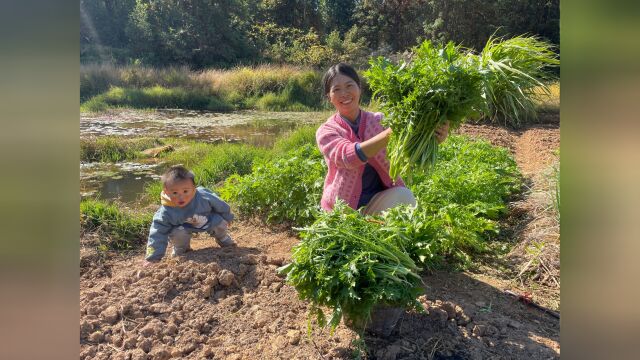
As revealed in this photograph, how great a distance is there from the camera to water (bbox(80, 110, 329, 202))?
7551mm

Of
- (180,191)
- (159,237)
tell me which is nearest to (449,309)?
(180,191)

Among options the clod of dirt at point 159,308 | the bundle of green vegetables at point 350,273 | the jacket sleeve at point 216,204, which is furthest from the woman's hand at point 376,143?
the clod of dirt at point 159,308

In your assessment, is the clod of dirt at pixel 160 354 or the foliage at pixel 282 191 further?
the foliage at pixel 282 191

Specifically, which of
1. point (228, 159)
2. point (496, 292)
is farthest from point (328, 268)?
point (228, 159)

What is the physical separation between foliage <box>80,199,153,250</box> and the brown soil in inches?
19.8

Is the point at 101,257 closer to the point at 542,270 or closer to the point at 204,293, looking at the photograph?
the point at 204,293

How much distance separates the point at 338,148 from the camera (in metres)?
3.16

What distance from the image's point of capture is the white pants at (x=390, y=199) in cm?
330

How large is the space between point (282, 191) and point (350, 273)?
2520 mm

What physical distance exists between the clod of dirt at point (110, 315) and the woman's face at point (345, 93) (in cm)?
185

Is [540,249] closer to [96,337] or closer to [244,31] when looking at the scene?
[96,337]

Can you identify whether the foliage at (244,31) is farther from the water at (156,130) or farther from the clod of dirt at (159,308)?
the clod of dirt at (159,308)

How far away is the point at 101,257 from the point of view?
399 centimetres
